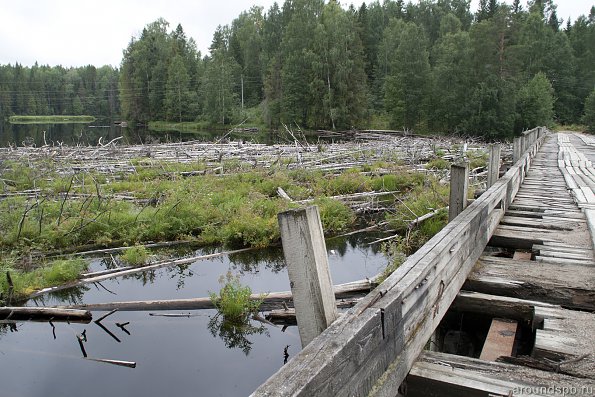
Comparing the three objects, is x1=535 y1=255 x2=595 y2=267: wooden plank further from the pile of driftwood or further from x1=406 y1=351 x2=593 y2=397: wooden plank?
the pile of driftwood

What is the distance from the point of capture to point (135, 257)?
9914mm

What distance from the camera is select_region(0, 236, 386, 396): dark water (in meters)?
6.25

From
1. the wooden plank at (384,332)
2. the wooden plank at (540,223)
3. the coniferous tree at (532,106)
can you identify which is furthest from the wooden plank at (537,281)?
the coniferous tree at (532,106)

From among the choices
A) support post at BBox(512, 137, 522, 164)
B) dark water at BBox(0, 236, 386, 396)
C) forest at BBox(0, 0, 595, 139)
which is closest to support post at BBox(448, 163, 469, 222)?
dark water at BBox(0, 236, 386, 396)

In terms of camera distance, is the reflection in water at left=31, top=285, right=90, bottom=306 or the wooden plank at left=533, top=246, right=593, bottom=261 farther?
the reflection in water at left=31, top=285, right=90, bottom=306

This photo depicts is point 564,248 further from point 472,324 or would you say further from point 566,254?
point 472,324

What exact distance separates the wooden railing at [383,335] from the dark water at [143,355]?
12.3ft

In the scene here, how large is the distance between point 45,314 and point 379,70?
6601 centimetres

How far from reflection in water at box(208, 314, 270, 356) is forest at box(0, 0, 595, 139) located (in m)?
39.6

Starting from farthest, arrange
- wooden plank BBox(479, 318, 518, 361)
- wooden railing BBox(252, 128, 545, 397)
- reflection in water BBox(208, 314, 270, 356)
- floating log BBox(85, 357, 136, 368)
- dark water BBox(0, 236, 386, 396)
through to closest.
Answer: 1. reflection in water BBox(208, 314, 270, 356)
2. floating log BBox(85, 357, 136, 368)
3. dark water BBox(0, 236, 386, 396)
4. wooden plank BBox(479, 318, 518, 361)
5. wooden railing BBox(252, 128, 545, 397)

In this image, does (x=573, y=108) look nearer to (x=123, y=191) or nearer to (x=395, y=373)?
(x=123, y=191)

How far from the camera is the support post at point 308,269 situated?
2.13 meters

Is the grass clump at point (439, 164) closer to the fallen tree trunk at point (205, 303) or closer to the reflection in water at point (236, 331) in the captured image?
the fallen tree trunk at point (205, 303)

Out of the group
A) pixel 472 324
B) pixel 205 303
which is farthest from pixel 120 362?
pixel 472 324
